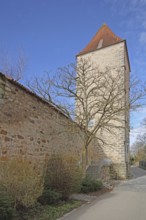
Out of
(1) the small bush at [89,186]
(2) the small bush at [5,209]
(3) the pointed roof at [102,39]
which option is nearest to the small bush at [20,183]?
(2) the small bush at [5,209]

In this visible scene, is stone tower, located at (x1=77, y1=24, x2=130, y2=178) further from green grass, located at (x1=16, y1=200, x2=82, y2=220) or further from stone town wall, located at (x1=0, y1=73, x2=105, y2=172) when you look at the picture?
green grass, located at (x1=16, y1=200, x2=82, y2=220)

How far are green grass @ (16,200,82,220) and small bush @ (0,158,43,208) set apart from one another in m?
0.25

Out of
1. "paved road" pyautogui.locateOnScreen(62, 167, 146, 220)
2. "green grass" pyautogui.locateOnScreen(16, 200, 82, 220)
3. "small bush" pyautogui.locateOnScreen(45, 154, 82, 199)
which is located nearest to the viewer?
"green grass" pyautogui.locateOnScreen(16, 200, 82, 220)

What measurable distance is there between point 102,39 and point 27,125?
16.8 m

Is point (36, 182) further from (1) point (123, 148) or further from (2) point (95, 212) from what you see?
(1) point (123, 148)

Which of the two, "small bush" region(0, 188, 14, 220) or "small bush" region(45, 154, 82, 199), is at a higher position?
"small bush" region(45, 154, 82, 199)

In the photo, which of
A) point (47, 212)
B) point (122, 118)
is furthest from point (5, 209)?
point (122, 118)

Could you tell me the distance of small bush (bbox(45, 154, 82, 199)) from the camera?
775 cm

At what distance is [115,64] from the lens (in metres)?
20.0

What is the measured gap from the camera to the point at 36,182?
6.16m

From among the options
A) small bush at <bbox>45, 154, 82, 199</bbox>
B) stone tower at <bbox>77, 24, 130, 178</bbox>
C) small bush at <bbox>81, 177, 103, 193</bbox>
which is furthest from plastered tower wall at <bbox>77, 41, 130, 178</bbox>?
small bush at <bbox>45, 154, 82, 199</bbox>

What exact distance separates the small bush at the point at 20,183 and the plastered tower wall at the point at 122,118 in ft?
39.8

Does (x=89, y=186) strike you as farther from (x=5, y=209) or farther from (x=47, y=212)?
(x=5, y=209)

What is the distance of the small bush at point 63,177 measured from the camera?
7746 millimetres
